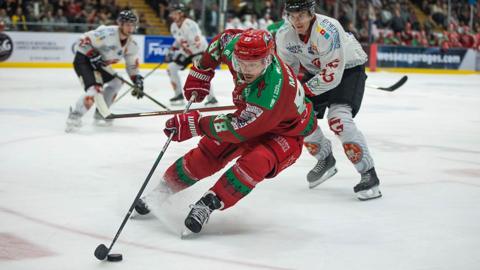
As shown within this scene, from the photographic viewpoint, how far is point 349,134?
4.05 m

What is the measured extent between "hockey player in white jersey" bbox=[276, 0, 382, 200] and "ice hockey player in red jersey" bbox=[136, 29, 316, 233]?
0.57 meters

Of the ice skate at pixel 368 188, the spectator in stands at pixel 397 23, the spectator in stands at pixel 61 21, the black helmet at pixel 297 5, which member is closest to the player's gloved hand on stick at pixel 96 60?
the black helmet at pixel 297 5

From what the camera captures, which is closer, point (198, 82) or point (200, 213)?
point (200, 213)

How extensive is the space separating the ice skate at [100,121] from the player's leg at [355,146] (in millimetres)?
3283

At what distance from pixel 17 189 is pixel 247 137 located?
151 centimetres

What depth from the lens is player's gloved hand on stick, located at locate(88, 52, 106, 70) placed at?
21.7ft

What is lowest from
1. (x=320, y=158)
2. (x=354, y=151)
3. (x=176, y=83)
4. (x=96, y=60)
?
(x=176, y=83)

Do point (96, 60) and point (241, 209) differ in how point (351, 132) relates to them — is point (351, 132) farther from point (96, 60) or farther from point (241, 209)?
point (96, 60)

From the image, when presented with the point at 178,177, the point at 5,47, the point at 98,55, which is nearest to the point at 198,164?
the point at 178,177

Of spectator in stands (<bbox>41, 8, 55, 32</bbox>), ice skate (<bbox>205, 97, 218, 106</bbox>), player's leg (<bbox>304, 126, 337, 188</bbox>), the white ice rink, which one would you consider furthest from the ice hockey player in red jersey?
spectator in stands (<bbox>41, 8, 55, 32</bbox>)

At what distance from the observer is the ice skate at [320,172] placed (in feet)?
14.4

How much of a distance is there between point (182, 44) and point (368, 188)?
5709mm

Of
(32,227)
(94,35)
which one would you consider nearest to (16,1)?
(94,35)

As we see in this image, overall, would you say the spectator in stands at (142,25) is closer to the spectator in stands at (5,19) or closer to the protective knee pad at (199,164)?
the spectator in stands at (5,19)
